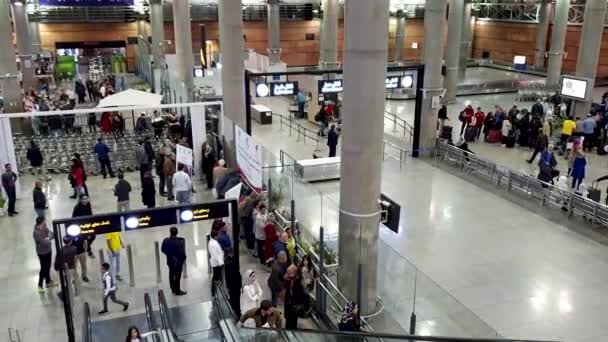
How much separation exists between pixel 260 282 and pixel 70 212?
20.9ft

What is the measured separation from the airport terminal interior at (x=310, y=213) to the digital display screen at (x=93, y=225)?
24 millimetres

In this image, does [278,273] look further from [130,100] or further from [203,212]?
[130,100]

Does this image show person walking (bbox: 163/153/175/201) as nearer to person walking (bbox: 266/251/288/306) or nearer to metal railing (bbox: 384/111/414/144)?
person walking (bbox: 266/251/288/306)

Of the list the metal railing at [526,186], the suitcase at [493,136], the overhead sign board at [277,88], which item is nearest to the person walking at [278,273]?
the metal railing at [526,186]

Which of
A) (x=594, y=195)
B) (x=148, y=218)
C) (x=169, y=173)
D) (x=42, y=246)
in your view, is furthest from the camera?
(x=169, y=173)

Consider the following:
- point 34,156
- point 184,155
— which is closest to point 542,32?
point 184,155

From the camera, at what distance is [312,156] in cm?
2045

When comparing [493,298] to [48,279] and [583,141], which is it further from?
[583,141]

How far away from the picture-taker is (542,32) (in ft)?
136

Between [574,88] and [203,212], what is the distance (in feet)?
60.5

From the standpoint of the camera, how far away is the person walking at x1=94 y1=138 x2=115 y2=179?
1736 cm

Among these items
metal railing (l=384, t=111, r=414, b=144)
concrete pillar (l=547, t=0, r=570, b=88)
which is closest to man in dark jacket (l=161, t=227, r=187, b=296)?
metal railing (l=384, t=111, r=414, b=144)

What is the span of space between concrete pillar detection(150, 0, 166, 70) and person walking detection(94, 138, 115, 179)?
18587 millimetres

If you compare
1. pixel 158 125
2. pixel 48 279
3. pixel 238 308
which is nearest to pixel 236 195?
pixel 238 308
